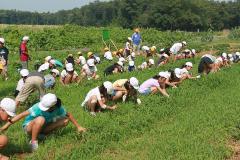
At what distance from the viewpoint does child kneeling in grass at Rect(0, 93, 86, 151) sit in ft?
26.6

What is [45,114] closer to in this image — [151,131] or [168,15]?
[151,131]

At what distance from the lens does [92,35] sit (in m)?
45.1

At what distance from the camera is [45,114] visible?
8375 mm

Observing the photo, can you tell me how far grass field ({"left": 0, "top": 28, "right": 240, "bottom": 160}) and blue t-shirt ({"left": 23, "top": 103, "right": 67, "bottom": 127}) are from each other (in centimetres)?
37

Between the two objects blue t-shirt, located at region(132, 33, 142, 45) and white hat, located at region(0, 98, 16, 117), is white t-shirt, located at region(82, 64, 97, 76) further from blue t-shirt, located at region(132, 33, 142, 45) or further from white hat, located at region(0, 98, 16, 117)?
blue t-shirt, located at region(132, 33, 142, 45)

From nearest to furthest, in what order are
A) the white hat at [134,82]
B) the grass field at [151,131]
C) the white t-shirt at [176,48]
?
the grass field at [151,131] → the white hat at [134,82] → the white t-shirt at [176,48]

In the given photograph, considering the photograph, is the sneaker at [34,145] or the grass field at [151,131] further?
the sneaker at [34,145]

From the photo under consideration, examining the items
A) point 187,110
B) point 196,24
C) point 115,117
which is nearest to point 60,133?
point 115,117

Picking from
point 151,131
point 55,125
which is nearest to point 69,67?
point 151,131

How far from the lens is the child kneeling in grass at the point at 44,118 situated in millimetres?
8094

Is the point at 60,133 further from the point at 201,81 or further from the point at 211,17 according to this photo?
the point at 211,17

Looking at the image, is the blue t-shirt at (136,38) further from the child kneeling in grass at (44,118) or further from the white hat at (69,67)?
the child kneeling in grass at (44,118)

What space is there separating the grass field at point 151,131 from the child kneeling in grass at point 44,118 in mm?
181

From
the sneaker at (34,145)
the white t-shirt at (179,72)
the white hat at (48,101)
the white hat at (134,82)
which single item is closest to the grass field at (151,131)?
the sneaker at (34,145)
